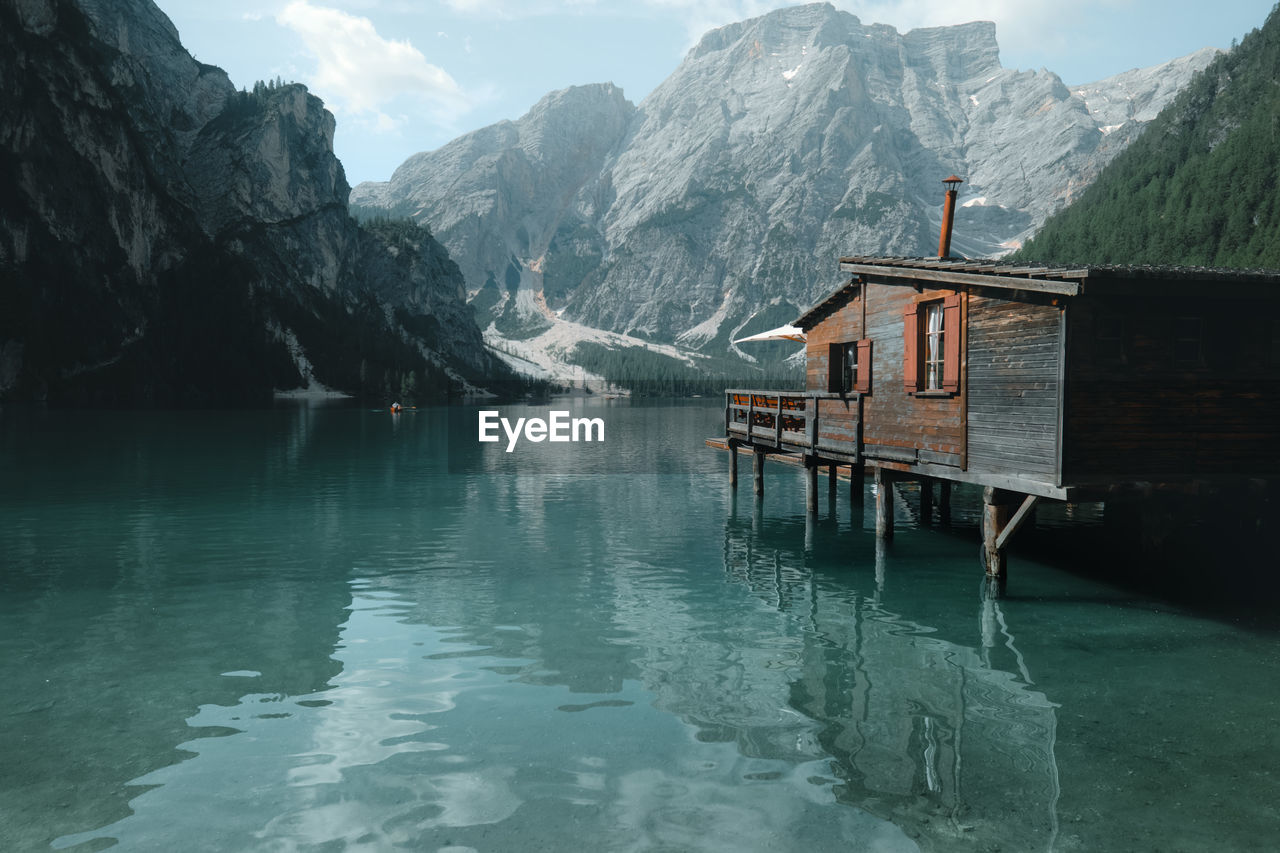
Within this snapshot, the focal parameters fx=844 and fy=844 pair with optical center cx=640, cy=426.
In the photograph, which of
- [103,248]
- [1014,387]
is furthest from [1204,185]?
[103,248]

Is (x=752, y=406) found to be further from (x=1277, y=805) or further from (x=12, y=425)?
(x=12, y=425)

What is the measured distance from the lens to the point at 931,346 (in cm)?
2139

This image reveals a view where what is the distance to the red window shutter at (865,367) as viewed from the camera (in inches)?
962

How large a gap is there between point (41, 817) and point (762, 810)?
23.8ft

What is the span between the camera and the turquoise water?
8.52 metres

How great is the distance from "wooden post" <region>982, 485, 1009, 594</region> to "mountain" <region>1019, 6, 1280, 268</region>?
Answer: 5402 inches

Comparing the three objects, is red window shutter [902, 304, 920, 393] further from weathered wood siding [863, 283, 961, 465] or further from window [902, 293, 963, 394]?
weathered wood siding [863, 283, 961, 465]

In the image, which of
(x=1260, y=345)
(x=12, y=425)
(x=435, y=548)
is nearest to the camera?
(x=1260, y=345)

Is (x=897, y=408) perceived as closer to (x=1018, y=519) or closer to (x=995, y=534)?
(x=995, y=534)

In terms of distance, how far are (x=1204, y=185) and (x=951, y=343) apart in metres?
171

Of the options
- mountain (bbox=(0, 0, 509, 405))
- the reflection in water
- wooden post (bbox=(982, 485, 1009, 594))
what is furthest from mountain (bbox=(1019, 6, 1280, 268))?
mountain (bbox=(0, 0, 509, 405))

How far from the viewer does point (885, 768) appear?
9766mm

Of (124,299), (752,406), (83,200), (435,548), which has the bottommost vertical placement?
(435,548)

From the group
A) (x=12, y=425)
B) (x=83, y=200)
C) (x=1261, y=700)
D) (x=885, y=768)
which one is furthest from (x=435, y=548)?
(x=83, y=200)
